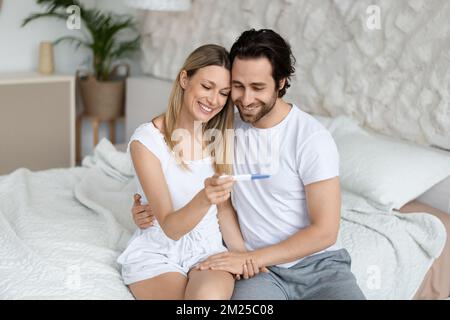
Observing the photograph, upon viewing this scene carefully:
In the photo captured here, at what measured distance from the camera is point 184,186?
5.45ft

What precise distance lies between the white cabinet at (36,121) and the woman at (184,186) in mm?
2178

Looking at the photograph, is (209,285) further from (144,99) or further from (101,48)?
(101,48)

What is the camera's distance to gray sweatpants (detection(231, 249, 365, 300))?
1545mm

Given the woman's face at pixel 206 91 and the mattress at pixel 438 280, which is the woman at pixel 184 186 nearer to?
the woman's face at pixel 206 91

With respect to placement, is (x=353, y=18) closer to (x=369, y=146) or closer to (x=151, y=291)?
(x=369, y=146)

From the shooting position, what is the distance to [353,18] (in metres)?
2.66

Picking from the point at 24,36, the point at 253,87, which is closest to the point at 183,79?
the point at 253,87

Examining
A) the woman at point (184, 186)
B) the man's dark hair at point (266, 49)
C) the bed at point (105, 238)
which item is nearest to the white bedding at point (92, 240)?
the bed at point (105, 238)

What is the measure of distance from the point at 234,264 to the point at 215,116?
0.42 m

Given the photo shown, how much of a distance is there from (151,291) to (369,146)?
3.97 feet

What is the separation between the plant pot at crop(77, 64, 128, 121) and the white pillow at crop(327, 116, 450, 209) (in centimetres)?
196

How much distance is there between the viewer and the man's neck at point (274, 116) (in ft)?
5.55

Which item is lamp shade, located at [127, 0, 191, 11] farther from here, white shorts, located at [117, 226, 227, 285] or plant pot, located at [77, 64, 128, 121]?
white shorts, located at [117, 226, 227, 285]
